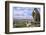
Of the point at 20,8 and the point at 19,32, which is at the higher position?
the point at 20,8

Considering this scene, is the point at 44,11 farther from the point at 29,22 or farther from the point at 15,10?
the point at 15,10

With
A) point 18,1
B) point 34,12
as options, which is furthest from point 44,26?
point 18,1

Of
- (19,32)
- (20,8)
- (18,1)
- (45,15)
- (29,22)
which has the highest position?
(18,1)

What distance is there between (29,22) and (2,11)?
0.52 m

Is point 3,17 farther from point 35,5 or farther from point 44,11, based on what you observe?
point 44,11

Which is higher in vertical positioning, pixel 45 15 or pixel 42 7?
pixel 42 7

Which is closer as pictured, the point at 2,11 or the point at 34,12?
the point at 2,11

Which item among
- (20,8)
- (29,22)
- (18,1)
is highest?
(18,1)

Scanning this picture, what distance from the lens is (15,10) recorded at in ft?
5.25

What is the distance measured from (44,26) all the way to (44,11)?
28cm

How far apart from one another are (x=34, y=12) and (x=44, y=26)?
0.33m

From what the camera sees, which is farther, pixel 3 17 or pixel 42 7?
pixel 42 7

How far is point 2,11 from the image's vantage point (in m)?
1.55

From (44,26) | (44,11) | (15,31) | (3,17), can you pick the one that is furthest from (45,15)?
(3,17)
